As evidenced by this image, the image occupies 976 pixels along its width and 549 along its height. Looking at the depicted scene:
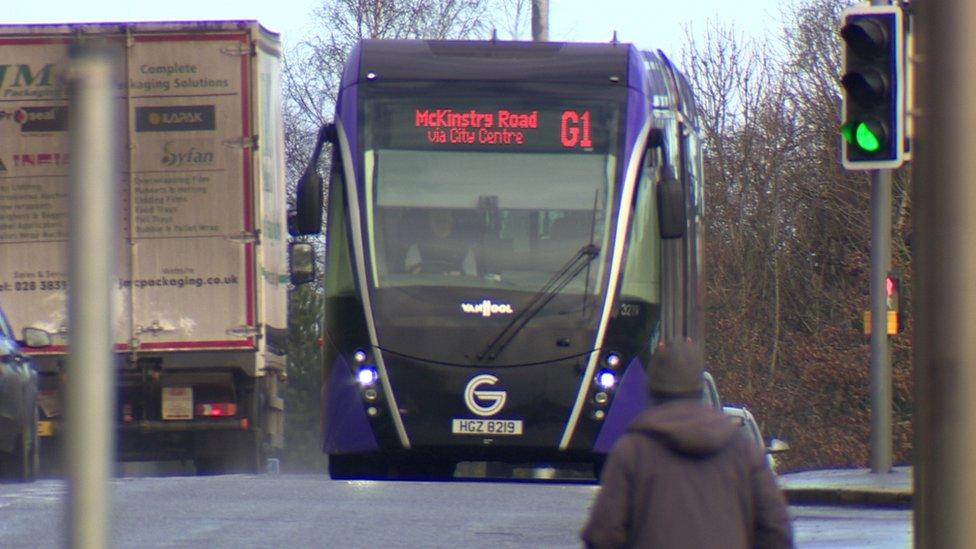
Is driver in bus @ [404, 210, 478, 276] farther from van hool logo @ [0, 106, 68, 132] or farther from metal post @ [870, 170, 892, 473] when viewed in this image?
metal post @ [870, 170, 892, 473]

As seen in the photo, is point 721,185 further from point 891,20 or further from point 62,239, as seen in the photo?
point 62,239

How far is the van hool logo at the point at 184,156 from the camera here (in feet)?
55.6

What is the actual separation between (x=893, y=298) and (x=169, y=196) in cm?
762

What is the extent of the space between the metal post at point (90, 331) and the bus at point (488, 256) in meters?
9.82

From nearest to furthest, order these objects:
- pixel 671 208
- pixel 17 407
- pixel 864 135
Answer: pixel 864 135 → pixel 671 208 → pixel 17 407

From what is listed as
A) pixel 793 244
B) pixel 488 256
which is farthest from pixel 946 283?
pixel 793 244

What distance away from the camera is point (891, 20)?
32.4 feet

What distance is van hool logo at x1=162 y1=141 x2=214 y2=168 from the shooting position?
16953 mm

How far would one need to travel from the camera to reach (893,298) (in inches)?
791

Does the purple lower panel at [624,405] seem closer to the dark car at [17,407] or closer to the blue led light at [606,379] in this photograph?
the blue led light at [606,379]

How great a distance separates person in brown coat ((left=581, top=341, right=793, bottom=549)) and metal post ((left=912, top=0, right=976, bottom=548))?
47cm

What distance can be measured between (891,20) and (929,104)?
456cm

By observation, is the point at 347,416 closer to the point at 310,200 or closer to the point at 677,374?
the point at 310,200

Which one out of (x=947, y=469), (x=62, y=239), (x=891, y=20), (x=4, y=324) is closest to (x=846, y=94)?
(x=891, y=20)
